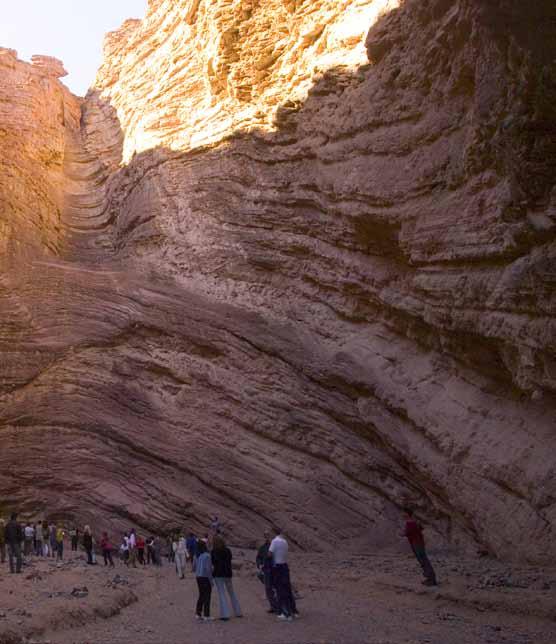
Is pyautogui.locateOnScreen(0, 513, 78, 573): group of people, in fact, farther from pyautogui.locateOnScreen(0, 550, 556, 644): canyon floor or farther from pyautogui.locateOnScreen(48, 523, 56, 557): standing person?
pyautogui.locateOnScreen(0, 550, 556, 644): canyon floor

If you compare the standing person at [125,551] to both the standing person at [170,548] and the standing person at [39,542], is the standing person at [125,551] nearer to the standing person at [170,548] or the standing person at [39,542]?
the standing person at [170,548]

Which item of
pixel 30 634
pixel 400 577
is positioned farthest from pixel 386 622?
pixel 30 634

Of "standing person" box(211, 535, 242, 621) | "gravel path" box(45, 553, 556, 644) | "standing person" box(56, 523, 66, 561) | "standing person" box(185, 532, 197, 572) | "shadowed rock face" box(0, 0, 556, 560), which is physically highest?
"shadowed rock face" box(0, 0, 556, 560)

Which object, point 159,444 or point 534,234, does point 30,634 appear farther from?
point 159,444

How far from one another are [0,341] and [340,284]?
310 inches

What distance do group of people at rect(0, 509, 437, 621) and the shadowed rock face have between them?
0.71 m

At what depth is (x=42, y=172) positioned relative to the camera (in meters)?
25.3

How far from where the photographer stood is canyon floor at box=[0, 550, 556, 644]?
7754 millimetres

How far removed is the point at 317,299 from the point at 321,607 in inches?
341

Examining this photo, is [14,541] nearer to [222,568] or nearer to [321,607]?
[222,568]

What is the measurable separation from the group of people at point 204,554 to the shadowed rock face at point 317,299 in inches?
28.0

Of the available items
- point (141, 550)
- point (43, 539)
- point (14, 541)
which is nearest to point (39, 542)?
point (43, 539)

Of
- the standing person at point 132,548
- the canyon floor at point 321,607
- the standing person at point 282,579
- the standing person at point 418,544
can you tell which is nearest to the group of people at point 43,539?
the standing person at point 132,548

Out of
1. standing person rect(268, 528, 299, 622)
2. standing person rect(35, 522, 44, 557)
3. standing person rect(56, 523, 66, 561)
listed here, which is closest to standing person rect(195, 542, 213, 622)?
standing person rect(268, 528, 299, 622)
